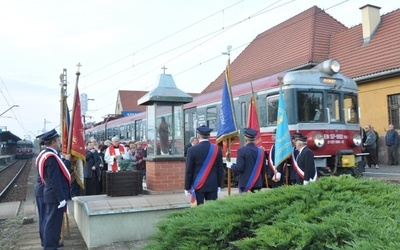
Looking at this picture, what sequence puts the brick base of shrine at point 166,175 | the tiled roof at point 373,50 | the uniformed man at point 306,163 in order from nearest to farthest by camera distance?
the uniformed man at point 306,163 < the brick base of shrine at point 166,175 < the tiled roof at point 373,50

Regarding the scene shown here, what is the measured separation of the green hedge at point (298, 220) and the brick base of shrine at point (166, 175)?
4644mm

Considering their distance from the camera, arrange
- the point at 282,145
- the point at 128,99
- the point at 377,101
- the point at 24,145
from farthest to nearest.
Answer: the point at 128,99 < the point at 24,145 < the point at 377,101 < the point at 282,145

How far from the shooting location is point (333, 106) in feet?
38.6

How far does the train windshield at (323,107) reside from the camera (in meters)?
11.2

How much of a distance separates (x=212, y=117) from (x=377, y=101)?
894 centimetres

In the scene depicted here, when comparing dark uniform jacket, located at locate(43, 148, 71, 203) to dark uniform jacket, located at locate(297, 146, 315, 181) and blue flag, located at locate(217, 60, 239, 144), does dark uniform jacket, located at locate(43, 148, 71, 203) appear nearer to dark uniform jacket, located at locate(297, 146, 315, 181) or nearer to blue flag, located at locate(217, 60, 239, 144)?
blue flag, located at locate(217, 60, 239, 144)

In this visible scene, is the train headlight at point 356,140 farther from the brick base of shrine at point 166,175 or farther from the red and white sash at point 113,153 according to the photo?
the red and white sash at point 113,153

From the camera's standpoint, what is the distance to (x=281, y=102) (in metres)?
9.26

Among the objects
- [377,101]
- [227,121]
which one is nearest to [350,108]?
[227,121]

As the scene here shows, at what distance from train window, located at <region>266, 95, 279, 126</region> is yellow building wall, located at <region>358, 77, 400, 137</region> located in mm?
8787

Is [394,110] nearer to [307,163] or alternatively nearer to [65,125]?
[307,163]

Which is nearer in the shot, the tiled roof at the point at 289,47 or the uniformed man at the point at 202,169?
the uniformed man at the point at 202,169

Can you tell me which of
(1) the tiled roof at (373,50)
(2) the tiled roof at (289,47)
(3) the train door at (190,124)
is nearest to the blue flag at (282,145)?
(3) the train door at (190,124)

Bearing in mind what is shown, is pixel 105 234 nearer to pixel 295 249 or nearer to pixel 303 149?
pixel 303 149
